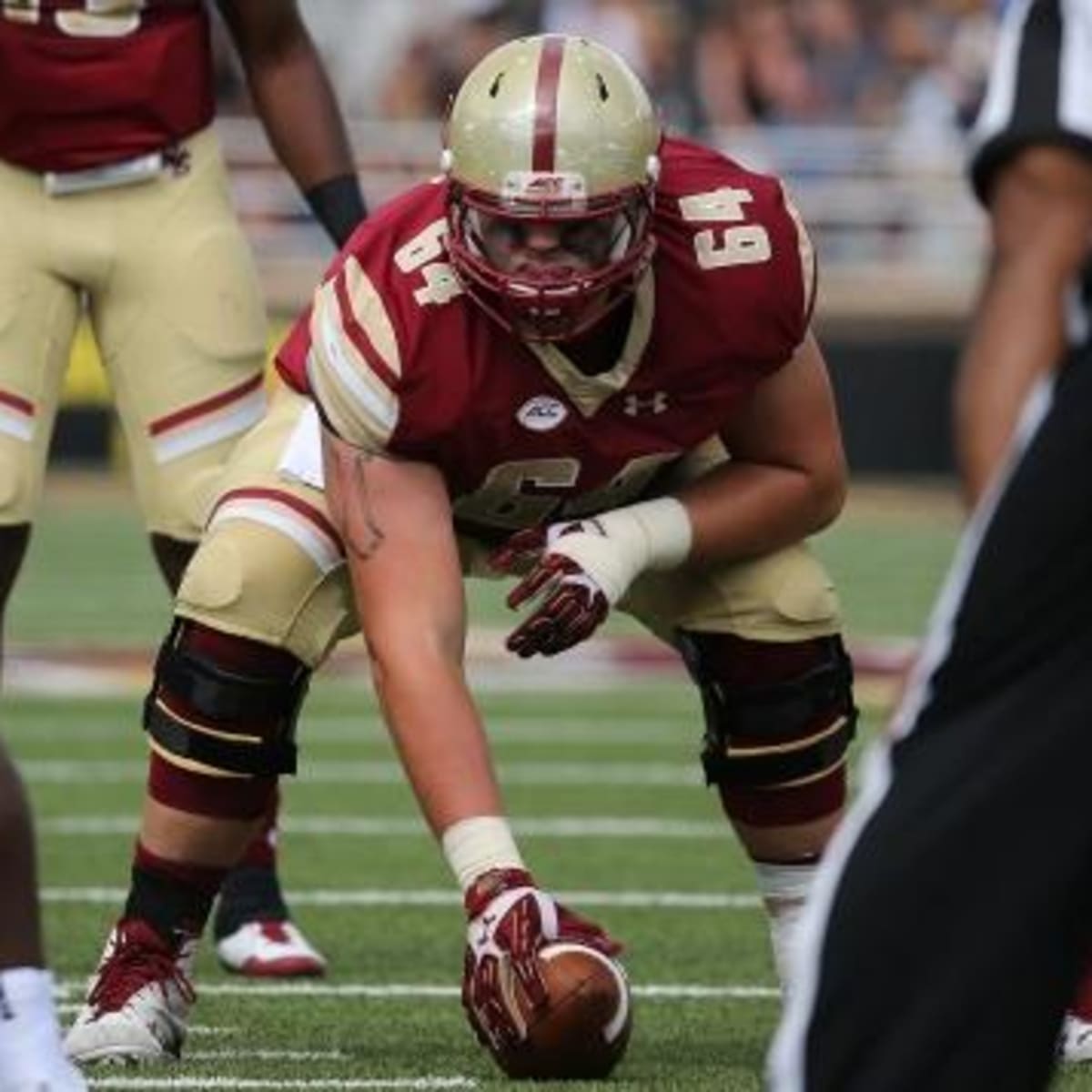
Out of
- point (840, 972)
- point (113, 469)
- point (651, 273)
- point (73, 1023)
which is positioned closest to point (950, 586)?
point (840, 972)

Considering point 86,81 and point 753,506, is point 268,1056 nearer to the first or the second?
point 753,506

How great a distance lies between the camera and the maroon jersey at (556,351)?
4.93 meters

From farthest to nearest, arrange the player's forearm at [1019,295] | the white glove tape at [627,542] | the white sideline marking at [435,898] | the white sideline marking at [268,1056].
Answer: the white sideline marking at [435,898] → the white sideline marking at [268,1056] → the white glove tape at [627,542] → the player's forearm at [1019,295]

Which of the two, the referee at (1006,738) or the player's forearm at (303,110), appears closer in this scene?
the referee at (1006,738)

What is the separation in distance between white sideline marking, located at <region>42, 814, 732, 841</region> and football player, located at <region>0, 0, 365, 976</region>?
1.73 meters

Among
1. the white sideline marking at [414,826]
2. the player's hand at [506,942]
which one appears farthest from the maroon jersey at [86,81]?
the white sideline marking at [414,826]

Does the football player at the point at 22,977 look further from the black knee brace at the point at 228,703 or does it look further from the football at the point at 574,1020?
the black knee brace at the point at 228,703

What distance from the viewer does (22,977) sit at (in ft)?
13.1

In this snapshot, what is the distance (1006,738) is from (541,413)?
1681 mm

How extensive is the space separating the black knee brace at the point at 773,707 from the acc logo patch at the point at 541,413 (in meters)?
0.43

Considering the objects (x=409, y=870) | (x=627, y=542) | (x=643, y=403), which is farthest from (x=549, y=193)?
(x=409, y=870)

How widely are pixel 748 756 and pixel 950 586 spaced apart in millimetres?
1864

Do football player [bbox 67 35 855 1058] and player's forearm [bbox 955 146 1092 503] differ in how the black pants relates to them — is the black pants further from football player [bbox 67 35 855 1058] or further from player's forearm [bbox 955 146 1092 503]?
football player [bbox 67 35 855 1058]

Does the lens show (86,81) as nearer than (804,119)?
Yes
